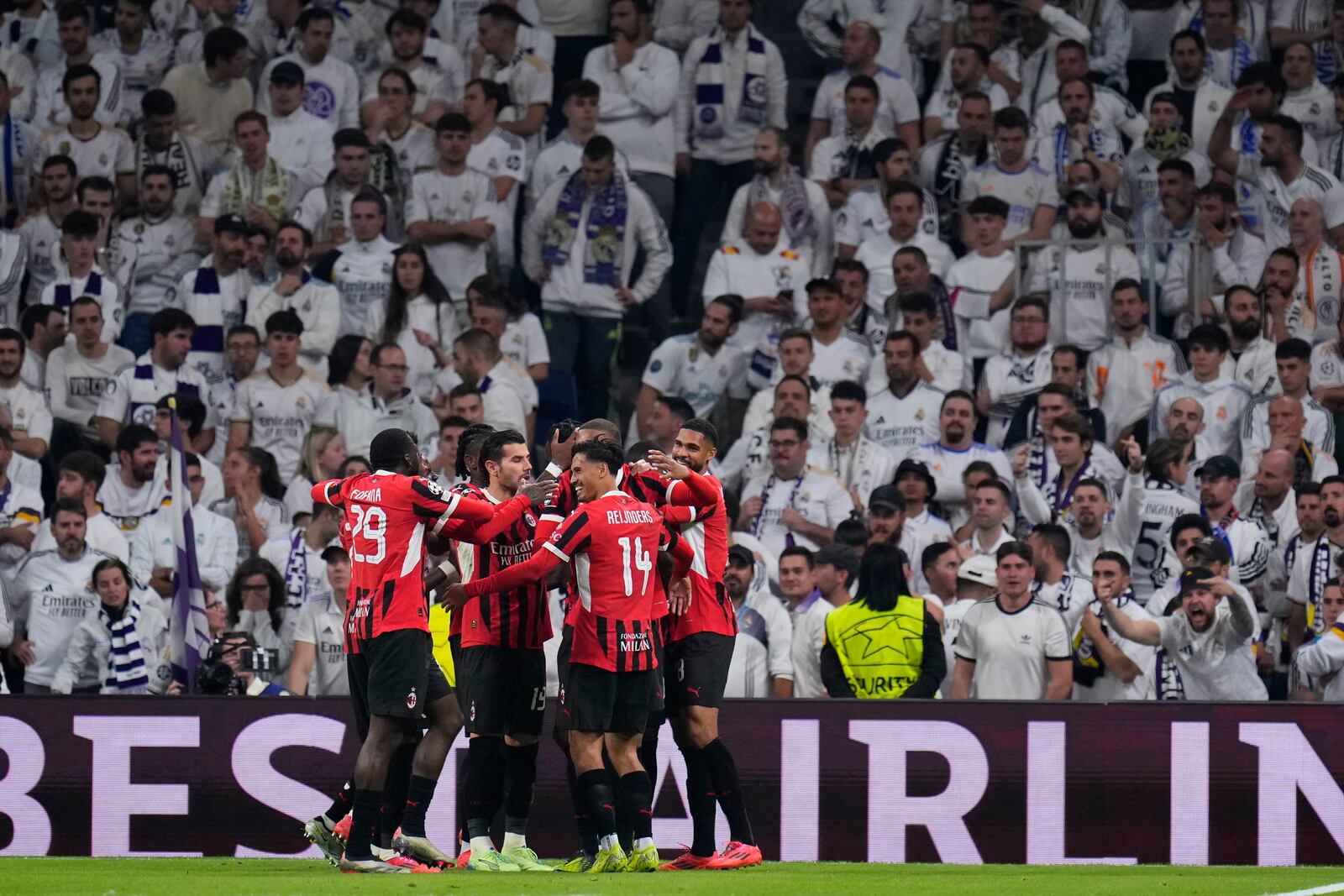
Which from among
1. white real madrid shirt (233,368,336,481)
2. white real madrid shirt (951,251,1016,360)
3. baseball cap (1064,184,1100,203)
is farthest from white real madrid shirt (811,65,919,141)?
white real madrid shirt (233,368,336,481)

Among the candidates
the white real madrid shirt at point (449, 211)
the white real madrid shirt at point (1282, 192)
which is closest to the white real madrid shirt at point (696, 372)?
the white real madrid shirt at point (449, 211)

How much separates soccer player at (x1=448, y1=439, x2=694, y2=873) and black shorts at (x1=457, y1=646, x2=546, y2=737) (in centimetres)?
20

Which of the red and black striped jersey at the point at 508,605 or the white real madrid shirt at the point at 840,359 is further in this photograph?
the white real madrid shirt at the point at 840,359

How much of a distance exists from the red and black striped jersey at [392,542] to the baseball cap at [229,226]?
754cm

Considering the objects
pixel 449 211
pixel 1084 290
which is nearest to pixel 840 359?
pixel 1084 290

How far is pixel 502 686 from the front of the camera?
9820mm

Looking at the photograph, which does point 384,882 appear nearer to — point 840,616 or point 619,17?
point 840,616

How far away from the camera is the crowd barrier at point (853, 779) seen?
11.8 meters

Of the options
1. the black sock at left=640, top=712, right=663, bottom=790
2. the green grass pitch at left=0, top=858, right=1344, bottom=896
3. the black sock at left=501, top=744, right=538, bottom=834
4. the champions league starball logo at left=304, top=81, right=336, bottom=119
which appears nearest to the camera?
the green grass pitch at left=0, top=858, right=1344, bottom=896

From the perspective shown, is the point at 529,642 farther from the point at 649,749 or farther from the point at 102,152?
the point at 102,152

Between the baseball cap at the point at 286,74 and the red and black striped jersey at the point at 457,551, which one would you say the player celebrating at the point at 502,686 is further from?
the baseball cap at the point at 286,74

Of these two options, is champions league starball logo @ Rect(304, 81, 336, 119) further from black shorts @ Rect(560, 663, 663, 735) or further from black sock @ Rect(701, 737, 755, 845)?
black shorts @ Rect(560, 663, 663, 735)

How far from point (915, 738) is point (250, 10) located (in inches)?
402

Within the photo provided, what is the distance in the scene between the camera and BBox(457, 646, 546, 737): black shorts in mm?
9781
